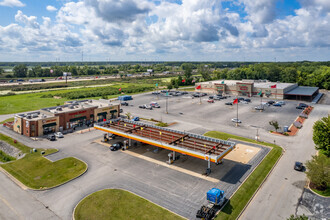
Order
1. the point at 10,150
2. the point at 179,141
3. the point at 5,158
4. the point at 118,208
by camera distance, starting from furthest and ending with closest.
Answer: the point at 10,150, the point at 5,158, the point at 179,141, the point at 118,208

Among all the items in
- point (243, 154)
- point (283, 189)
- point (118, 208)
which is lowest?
point (118, 208)

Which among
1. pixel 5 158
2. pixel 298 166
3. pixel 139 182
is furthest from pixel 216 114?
pixel 5 158

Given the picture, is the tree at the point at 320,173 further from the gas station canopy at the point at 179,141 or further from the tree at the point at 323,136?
the gas station canopy at the point at 179,141

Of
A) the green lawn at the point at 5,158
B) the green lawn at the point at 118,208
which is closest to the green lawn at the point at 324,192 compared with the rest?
the green lawn at the point at 118,208

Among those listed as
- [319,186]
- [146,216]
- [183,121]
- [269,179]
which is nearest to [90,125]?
[183,121]

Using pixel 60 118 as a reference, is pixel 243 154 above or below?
below

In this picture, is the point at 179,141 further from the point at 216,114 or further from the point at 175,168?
the point at 216,114
